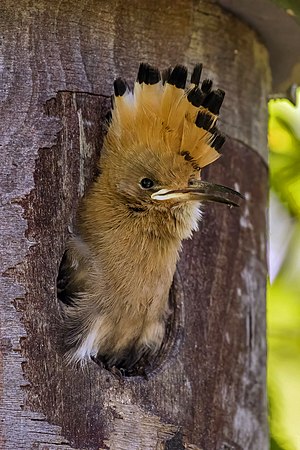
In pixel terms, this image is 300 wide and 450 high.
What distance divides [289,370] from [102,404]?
1952mm

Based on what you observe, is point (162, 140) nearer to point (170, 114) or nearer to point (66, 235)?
point (170, 114)

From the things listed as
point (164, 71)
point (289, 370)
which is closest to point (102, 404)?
point (164, 71)

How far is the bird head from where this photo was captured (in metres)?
4.25

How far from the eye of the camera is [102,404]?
409 cm

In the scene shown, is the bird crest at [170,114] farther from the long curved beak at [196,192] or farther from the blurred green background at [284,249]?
the blurred green background at [284,249]

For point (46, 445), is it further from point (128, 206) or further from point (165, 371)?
point (128, 206)

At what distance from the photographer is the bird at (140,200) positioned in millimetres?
4254

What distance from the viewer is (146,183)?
4.30m

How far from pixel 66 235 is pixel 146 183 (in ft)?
1.26

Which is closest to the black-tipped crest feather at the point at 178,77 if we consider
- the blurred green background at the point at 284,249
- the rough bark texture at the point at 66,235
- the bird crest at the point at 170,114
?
the bird crest at the point at 170,114

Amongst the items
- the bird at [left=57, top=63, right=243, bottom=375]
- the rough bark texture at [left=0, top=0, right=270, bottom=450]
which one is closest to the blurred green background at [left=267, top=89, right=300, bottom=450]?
the rough bark texture at [left=0, top=0, right=270, bottom=450]

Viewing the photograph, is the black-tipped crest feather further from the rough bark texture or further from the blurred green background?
the blurred green background

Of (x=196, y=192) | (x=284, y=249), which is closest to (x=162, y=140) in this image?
(x=196, y=192)

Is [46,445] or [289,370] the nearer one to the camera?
[46,445]
